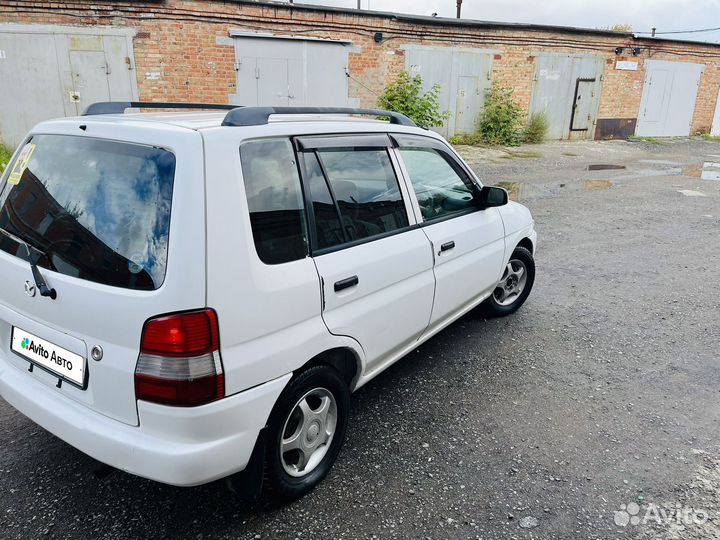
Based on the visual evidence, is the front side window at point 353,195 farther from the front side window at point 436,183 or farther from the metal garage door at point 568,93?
the metal garage door at point 568,93

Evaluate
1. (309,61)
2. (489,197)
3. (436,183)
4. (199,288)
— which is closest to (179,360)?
(199,288)

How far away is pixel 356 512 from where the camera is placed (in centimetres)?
242

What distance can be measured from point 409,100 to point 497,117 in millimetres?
3380

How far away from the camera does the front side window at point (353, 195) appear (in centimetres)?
250

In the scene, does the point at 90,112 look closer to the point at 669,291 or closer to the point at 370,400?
the point at 370,400

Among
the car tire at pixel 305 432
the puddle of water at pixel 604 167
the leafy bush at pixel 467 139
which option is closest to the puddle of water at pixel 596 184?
the puddle of water at pixel 604 167

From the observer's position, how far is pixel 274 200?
7.34 feet

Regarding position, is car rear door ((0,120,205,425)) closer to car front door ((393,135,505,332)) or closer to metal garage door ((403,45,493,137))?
car front door ((393,135,505,332))

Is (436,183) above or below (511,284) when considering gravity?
above

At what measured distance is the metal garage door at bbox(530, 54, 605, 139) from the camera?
17656mm

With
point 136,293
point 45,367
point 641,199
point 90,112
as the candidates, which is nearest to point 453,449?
point 136,293

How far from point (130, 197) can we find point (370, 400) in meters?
1.97

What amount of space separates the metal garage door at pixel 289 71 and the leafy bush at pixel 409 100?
1417mm

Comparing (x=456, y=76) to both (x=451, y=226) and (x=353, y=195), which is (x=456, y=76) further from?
(x=353, y=195)
